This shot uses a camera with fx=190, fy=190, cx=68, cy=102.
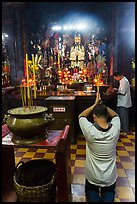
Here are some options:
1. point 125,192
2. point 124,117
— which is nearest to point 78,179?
point 125,192

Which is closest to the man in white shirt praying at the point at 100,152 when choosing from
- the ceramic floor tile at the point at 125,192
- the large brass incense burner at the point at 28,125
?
the large brass incense burner at the point at 28,125

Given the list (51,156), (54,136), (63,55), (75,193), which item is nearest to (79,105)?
(51,156)

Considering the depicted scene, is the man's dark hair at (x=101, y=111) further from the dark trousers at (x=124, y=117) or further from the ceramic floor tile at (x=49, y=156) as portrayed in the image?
the dark trousers at (x=124, y=117)

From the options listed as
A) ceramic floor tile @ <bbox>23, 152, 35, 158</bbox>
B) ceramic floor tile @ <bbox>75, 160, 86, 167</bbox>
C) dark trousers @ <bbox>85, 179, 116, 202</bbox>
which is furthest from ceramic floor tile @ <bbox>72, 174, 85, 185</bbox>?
ceramic floor tile @ <bbox>23, 152, 35, 158</bbox>

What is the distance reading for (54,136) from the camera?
2002mm

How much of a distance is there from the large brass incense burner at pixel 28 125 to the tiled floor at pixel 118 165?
0.25m

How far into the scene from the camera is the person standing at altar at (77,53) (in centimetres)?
784

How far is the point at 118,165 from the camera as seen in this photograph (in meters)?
3.34

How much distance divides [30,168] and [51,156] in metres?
1.38

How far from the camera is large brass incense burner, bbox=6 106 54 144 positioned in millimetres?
1666

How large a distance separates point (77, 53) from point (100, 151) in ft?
Result: 21.6

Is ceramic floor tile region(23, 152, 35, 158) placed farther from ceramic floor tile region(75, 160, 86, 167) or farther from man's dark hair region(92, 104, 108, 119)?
man's dark hair region(92, 104, 108, 119)

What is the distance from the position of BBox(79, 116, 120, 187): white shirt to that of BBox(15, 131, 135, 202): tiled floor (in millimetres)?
565

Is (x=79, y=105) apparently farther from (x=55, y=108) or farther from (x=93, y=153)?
(x=93, y=153)
